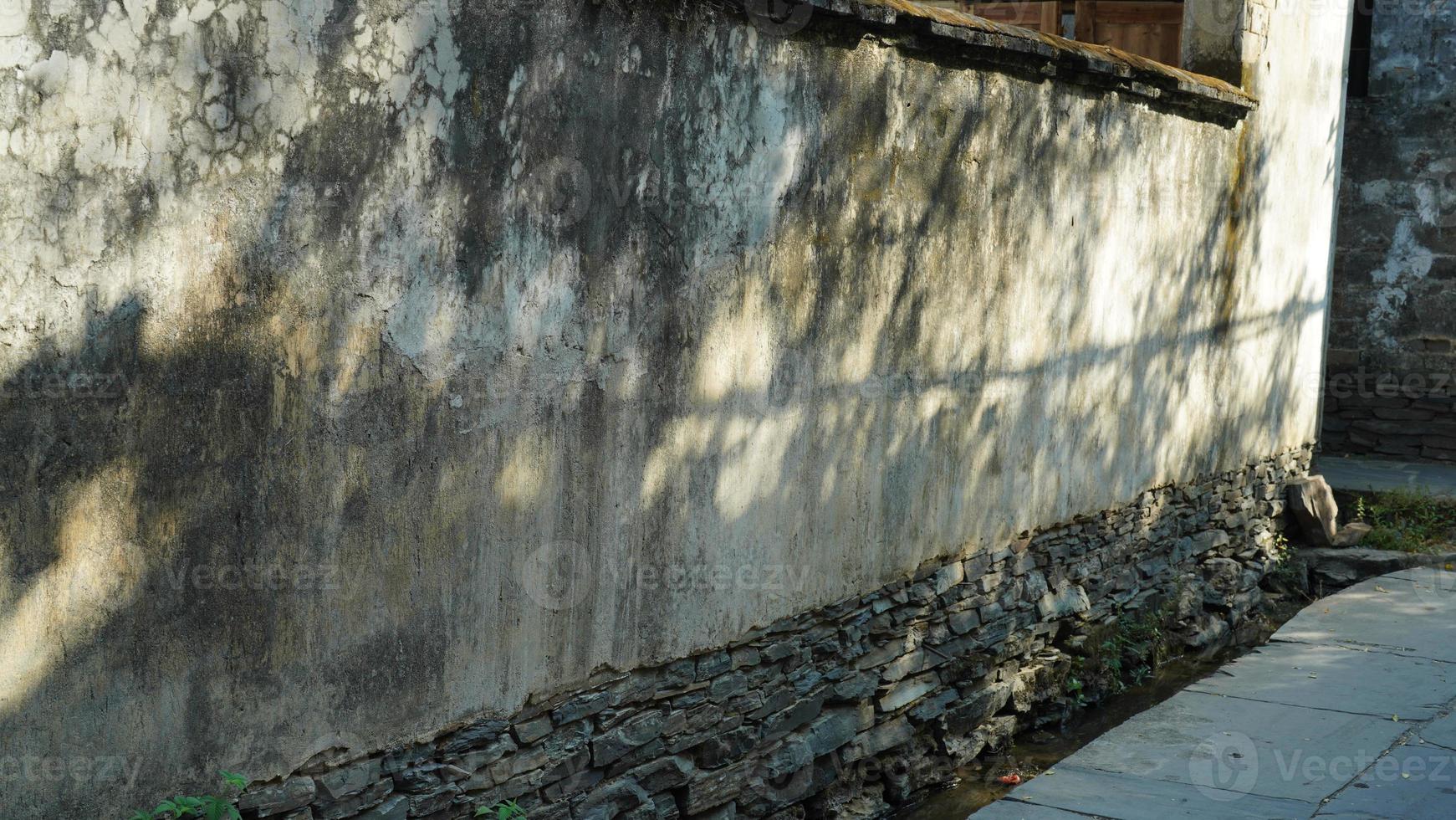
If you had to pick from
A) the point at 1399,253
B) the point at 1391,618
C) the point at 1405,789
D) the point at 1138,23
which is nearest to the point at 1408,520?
the point at 1391,618

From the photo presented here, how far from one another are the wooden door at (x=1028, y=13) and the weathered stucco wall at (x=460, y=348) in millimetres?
4555

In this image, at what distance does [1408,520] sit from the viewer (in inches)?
356

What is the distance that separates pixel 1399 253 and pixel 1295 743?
6844mm

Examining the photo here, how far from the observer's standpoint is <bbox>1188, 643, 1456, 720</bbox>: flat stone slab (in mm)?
5859

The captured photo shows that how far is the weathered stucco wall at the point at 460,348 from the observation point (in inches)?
104

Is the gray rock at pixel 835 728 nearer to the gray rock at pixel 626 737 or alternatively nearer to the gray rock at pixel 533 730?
the gray rock at pixel 626 737

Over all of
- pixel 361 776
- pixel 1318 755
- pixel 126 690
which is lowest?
pixel 1318 755

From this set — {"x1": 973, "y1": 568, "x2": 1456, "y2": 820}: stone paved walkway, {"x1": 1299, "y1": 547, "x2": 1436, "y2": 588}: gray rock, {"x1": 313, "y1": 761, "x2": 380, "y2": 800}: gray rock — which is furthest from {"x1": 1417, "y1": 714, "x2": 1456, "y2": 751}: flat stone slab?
{"x1": 313, "y1": 761, "x2": 380, "y2": 800}: gray rock

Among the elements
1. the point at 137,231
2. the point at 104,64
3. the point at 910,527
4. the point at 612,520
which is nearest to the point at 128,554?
the point at 137,231

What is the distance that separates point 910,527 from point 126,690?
9.72 feet

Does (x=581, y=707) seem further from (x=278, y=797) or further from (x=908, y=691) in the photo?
(x=908, y=691)

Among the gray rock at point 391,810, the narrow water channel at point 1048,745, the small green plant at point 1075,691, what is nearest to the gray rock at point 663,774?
the gray rock at point 391,810

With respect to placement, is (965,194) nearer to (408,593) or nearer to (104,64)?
(408,593)

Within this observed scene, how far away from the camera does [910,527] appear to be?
5.06 meters
